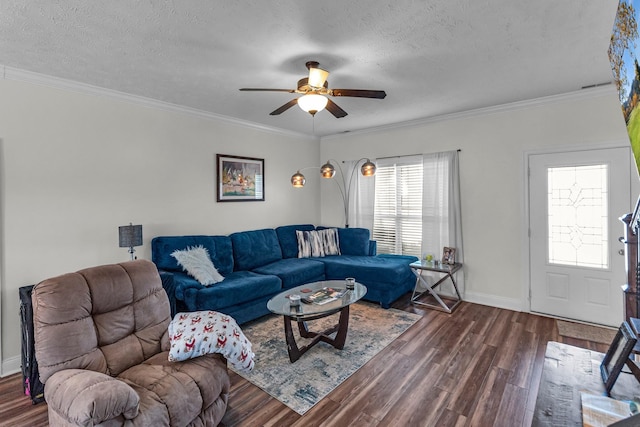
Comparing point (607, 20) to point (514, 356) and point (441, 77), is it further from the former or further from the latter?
point (514, 356)

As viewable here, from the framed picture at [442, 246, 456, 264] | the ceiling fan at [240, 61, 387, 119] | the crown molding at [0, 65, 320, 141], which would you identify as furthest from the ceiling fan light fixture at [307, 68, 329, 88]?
the framed picture at [442, 246, 456, 264]

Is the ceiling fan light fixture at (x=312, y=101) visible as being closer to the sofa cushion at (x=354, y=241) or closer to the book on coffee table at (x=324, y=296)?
the book on coffee table at (x=324, y=296)

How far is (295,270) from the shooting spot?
165 inches

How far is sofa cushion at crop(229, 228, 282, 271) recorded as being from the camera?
433cm

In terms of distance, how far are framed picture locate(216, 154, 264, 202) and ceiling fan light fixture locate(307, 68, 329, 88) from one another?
2.37m

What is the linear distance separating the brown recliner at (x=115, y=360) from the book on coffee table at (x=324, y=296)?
1.14m

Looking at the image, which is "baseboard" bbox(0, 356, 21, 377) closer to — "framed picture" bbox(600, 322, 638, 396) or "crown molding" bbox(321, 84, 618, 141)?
"framed picture" bbox(600, 322, 638, 396)

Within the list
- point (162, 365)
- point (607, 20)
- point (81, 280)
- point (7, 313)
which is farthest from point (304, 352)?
point (607, 20)

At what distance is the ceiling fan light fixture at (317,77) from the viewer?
2475 mm

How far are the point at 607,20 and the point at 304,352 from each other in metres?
3.49

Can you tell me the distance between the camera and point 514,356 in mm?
2896

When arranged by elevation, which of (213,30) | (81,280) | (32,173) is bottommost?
(81,280)

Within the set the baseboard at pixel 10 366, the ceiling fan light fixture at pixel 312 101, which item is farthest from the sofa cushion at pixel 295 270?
the baseboard at pixel 10 366

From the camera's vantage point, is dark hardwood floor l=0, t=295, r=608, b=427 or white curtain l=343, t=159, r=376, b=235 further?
white curtain l=343, t=159, r=376, b=235
